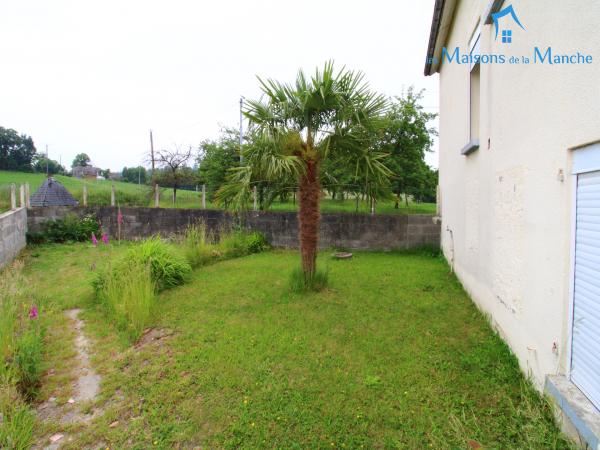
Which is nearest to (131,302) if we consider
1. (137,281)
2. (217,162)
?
(137,281)

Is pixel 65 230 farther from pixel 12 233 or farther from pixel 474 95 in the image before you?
pixel 474 95

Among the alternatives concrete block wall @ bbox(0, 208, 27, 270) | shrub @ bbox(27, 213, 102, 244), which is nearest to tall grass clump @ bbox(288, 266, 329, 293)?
concrete block wall @ bbox(0, 208, 27, 270)

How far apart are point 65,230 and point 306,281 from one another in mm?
8702

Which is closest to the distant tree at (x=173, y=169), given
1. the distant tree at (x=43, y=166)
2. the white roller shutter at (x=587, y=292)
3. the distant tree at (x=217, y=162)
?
the distant tree at (x=217, y=162)

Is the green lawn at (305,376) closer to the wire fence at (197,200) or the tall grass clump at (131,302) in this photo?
the tall grass clump at (131,302)

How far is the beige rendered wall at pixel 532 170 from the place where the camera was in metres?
1.87

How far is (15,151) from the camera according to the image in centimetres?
4356

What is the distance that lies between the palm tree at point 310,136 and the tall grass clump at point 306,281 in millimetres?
93

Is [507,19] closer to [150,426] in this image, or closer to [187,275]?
[150,426]

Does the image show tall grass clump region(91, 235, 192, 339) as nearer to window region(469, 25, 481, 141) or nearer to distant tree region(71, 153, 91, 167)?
window region(469, 25, 481, 141)

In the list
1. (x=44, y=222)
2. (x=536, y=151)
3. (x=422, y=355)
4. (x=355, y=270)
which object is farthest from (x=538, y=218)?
(x=44, y=222)

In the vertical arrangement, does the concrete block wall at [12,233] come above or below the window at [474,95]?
below

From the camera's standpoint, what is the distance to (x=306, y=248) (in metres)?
5.05

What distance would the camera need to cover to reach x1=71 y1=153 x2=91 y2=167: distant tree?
69.3 metres
